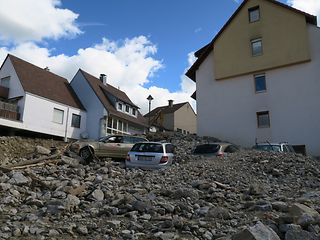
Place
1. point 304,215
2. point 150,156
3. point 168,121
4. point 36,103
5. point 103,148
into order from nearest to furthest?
point 304,215
point 150,156
point 103,148
point 36,103
point 168,121

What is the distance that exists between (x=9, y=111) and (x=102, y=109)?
944cm

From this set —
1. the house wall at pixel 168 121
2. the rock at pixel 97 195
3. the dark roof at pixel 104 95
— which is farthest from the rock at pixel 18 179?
the house wall at pixel 168 121

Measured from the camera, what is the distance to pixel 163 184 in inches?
443

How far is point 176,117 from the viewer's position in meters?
54.1

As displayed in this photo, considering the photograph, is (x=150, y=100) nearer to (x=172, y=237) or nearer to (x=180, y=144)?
(x=180, y=144)

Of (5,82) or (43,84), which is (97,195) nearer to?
(5,82)

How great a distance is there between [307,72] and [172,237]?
70.6ft

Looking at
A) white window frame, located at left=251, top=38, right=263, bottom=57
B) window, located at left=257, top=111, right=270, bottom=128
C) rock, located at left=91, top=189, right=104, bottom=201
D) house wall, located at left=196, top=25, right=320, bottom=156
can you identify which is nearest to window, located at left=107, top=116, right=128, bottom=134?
house wall, located at left=196, top=25, right=320, bottom=156

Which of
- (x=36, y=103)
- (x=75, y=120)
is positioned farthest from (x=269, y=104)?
(x=36, y=103)

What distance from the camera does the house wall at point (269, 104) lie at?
A: 2388 centimetres

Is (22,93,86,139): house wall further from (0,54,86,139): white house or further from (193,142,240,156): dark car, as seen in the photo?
(193,142,240,156): dark car

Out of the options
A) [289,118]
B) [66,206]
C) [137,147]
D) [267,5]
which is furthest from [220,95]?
[66,206]

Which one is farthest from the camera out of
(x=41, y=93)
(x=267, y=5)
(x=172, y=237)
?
(x=41, y=93)

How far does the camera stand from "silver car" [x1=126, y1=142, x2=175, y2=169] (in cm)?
1468
